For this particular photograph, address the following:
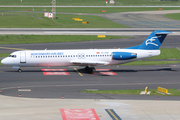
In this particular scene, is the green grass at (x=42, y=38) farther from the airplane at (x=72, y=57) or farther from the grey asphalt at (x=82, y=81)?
the airplane at (x=72, y=57)

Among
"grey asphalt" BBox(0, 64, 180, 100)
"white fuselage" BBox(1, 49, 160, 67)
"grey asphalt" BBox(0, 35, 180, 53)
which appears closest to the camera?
"grey asphalt" BBox(0, 64, 180, 100)

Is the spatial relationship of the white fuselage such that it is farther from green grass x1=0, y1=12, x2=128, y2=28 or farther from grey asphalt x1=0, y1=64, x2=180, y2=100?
green grass x1=0, y1=12, x2=128, y2=28

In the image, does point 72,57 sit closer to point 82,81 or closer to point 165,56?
point 82,81

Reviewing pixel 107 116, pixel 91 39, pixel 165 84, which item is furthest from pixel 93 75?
pixel 91 39

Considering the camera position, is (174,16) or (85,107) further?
(174,16)

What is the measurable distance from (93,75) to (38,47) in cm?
2560

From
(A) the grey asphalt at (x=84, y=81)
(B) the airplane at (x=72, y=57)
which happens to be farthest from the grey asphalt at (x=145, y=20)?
(B) the airplane at (x=72, y=57)

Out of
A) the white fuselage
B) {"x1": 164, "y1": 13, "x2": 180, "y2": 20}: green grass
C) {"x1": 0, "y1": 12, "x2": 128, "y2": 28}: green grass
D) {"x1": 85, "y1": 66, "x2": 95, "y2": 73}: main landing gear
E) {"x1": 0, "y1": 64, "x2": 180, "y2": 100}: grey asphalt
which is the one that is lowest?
{"x1": 0, "y1": 64, "x2": 180, "y2": 100}: grey asphalt

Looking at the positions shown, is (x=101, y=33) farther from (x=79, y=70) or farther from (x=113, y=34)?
(x=79, y=70)

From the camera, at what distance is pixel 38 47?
217 feet

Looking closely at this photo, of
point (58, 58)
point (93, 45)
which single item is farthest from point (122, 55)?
point (93, 45)

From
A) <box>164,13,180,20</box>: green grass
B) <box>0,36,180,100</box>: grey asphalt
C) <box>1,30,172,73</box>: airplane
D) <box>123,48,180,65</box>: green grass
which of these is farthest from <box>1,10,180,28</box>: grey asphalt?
<box>1,30,172,73</box>: airplane

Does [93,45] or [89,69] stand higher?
[93,45]

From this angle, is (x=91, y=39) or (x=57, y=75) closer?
(x=57, y=75)
